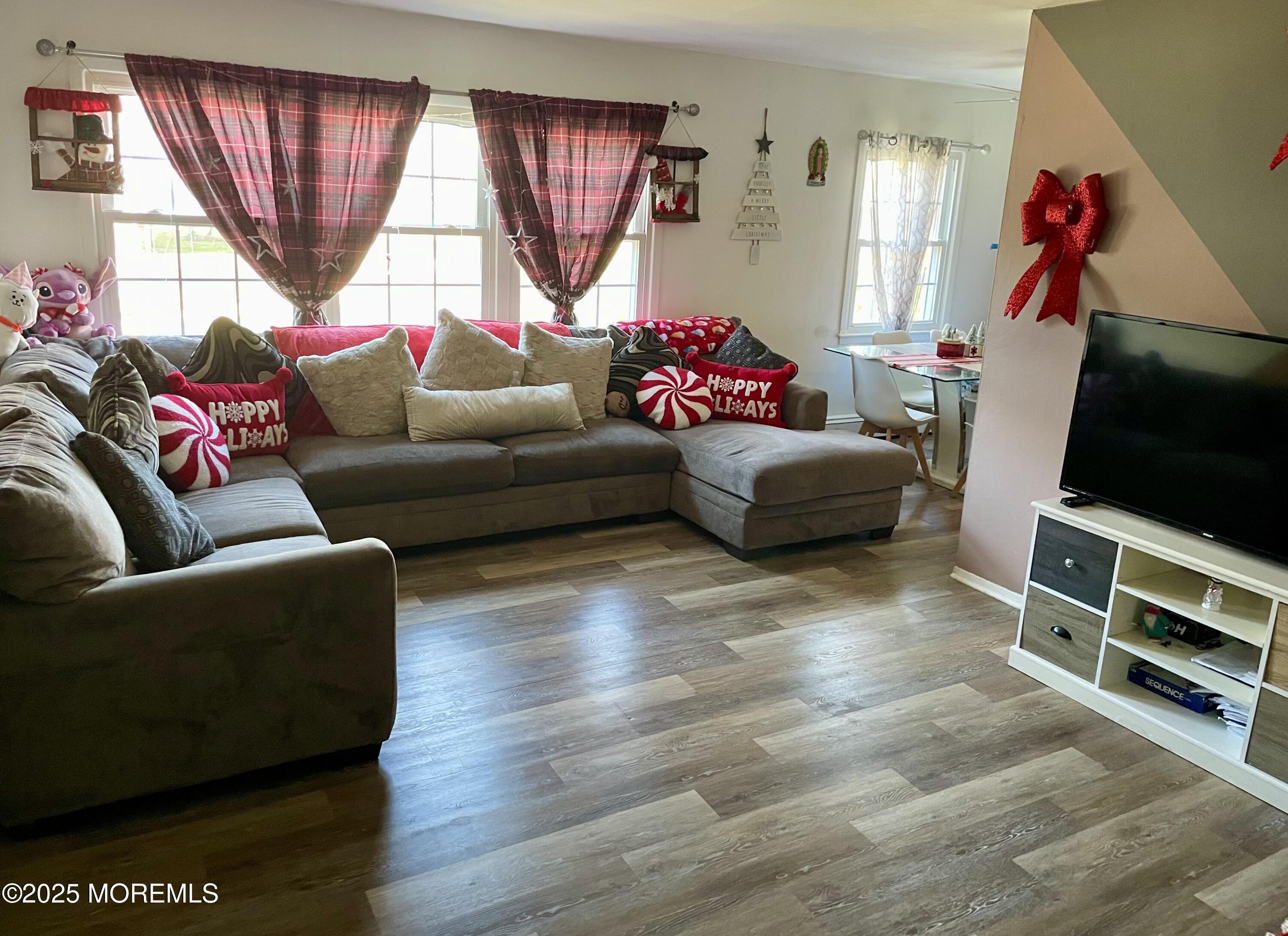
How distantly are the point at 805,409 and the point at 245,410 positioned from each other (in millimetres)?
2616

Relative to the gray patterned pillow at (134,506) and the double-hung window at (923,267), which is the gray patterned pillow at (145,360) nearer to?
the gray patterned pillow at (134,506)

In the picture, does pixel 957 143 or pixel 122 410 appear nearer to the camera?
pixel 122 410

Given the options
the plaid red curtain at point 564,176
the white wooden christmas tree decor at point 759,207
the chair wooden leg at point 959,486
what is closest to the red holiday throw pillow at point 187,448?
the plaid red curtain at point 564,176

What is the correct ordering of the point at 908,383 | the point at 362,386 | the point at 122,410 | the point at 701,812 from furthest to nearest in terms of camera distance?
the point at 908,383, the point at 362,386, the point at 122,410, the point at 701,812

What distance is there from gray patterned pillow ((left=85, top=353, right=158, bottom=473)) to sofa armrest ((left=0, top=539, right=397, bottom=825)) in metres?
0.77

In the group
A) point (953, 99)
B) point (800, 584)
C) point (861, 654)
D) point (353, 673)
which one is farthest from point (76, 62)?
point (953, 99)

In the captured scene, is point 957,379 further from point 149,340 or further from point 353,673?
point 149,340

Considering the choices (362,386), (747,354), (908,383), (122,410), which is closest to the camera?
(122,410)

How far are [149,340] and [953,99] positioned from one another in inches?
206

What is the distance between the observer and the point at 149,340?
4.09 m

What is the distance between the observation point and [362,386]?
4176mm

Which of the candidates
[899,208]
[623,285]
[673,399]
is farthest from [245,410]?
[899,208]

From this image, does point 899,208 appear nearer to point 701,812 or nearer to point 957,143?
point 957,143

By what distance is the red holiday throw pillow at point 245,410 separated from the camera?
379cm
